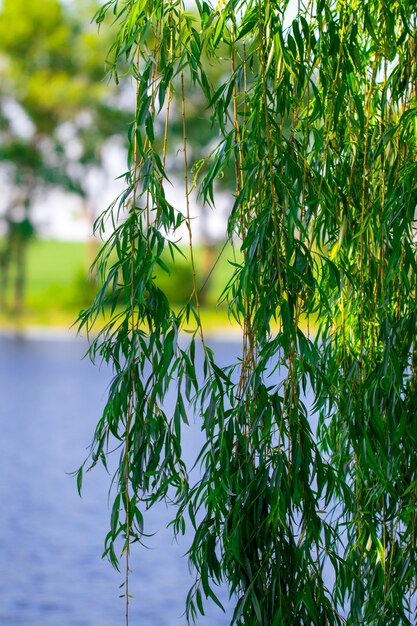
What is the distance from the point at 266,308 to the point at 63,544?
182 inches

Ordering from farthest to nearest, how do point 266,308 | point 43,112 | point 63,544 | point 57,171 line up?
point 43,112
point 57,171
point 63,544
point 266,308

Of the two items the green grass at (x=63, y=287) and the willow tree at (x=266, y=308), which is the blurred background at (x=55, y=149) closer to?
the green grass at (x=63, y=287)

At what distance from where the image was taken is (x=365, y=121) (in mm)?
2117

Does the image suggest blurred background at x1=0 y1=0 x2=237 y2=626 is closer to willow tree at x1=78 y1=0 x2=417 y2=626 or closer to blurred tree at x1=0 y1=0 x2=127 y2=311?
blurred tree at x1=0 y1=0 x2=127 y2=311

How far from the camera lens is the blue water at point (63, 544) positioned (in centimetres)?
495

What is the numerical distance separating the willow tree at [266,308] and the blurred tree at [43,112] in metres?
19.7

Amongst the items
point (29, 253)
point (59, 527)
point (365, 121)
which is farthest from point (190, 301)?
point (29, 253)

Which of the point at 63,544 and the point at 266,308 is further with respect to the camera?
the point at 63,544

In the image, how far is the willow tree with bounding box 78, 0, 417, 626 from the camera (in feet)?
6.09

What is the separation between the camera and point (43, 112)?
2203 centimetres

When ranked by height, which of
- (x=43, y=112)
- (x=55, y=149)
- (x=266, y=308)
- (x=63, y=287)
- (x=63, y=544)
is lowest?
(x=63, y=544)

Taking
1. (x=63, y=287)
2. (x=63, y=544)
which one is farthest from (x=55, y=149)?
(x=63, y=544)

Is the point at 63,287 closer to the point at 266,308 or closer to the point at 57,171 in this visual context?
the point at 57,171

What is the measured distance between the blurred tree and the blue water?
414 inches
